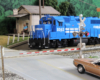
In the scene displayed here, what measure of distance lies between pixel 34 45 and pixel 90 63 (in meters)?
10.2

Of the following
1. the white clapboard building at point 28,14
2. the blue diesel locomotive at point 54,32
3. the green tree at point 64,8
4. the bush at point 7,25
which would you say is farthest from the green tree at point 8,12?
the blue diesel locomotive at point 54,32

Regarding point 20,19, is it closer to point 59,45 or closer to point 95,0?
point 59,45

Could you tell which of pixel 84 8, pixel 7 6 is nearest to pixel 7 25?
pixel 7 6

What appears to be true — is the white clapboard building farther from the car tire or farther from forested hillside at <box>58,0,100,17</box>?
the car tire

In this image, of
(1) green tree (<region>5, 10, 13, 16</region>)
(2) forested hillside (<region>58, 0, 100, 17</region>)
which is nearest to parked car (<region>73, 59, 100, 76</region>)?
(1) green tree (<region>5, 10, 13, 16</region>)

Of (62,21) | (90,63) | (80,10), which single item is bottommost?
(90,63)

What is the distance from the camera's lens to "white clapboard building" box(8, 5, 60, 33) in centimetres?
3103

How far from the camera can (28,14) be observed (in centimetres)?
3125

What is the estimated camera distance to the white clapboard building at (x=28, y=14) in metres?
31.0

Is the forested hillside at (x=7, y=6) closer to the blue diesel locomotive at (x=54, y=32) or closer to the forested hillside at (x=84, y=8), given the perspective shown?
the forested hillside at (x=84, y=8)

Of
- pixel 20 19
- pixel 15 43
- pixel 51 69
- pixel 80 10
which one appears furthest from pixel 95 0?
pixel 51 69

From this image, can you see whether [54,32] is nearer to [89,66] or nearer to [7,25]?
[89,66]

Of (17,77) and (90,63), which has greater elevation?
(90,63)

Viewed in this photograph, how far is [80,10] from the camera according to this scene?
44906 millimetres
